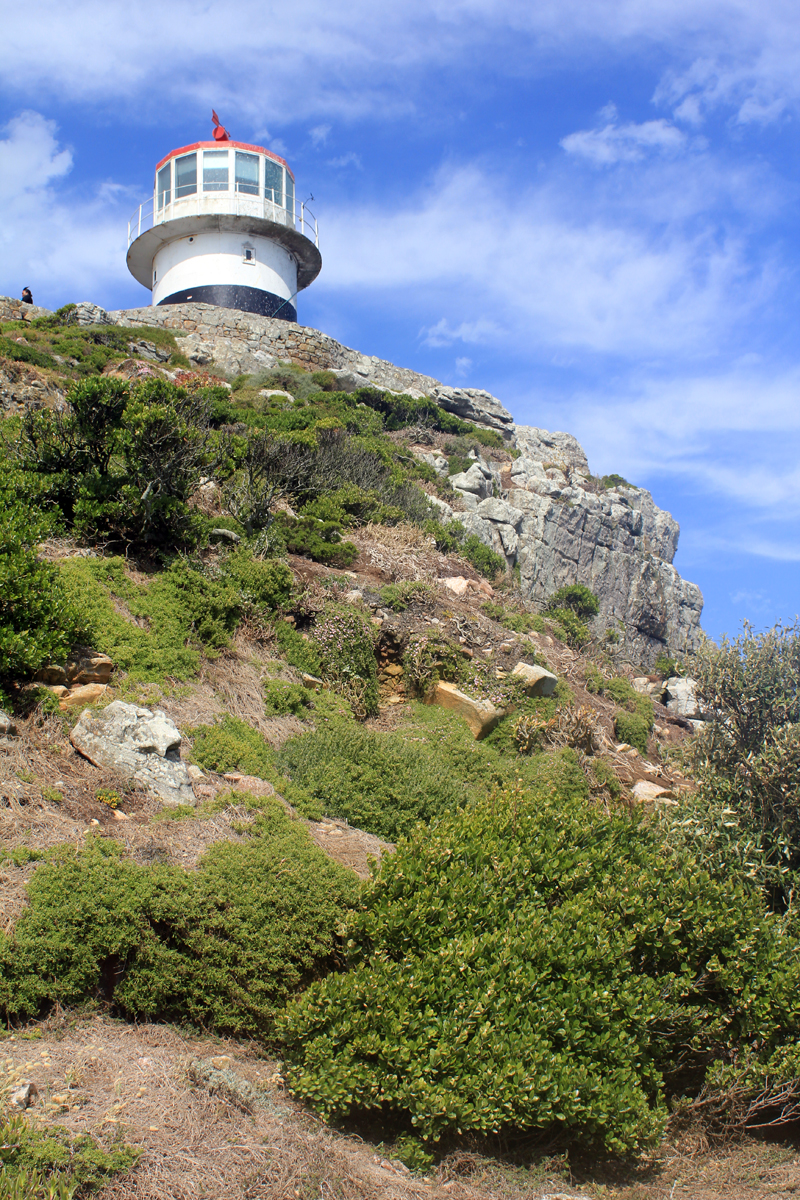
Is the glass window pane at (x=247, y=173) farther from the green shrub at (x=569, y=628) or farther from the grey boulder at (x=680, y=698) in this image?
the grey boulder at (x=680, y=698)

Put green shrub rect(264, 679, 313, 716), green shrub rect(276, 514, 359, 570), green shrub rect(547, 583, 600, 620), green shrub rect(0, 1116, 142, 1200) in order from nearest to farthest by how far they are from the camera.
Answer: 1. green shrub rect(0, 1116, 142, 1200)
2. green shrub rect(264, 679, 313, 716)
3. green shrub rect(276, 514, 359, 570)
4. green shrub rect(547, 583, 600, 620)

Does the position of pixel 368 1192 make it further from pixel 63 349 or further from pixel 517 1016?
pixel 63 349

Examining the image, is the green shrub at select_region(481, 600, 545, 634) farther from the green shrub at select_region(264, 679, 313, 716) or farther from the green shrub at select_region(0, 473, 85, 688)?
the green shrub at select_region(0, 473, 85, 688)

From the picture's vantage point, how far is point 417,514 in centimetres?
1565

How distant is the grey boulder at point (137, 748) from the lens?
6359 mm

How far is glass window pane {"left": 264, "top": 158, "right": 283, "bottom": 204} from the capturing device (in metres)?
25.2

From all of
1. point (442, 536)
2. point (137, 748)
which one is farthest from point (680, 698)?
point (137, 748)

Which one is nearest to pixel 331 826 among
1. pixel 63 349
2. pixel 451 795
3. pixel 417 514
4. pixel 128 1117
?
pixel 451 795

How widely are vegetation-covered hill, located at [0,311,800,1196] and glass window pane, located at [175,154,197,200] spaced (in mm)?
15019

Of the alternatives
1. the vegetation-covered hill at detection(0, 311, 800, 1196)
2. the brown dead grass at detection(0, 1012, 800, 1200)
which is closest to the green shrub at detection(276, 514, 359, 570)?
the vegetation-covered hill at detection(0, 311, 800, 1196)

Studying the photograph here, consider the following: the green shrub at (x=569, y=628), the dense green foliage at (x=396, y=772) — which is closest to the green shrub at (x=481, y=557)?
the green shrub at (x=569, y=628)

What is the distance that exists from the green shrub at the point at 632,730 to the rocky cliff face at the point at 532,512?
549 centimetres

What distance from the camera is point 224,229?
24.5 meters

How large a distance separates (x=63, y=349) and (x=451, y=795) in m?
13.6
